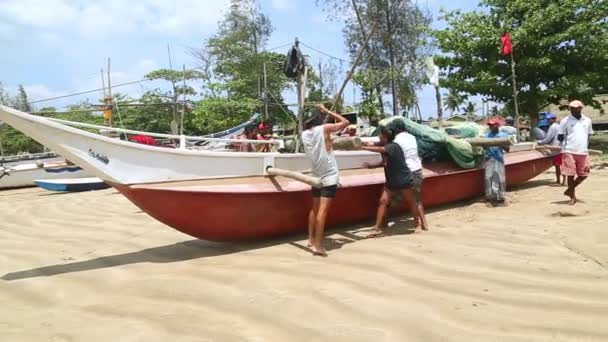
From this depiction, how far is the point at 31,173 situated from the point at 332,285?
15618mm

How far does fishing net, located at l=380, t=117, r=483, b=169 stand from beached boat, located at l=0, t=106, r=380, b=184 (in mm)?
1923

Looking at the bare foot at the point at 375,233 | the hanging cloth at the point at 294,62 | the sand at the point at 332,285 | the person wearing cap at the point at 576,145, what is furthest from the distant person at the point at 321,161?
the person wearing cap at the point at 576,145

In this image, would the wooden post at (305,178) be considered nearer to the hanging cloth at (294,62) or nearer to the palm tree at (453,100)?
the hanging cloth at (294,62)

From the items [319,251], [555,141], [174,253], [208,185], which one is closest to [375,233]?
[319,251]

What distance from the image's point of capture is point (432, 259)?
13.6 feet

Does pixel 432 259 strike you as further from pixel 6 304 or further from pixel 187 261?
pixel 6 304

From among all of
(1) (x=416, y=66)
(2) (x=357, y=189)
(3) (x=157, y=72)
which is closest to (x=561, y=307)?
(2) (x=357, y=189)

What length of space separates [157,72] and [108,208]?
22602 mm

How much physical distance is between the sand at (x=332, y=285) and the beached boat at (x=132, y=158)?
32.9 inches

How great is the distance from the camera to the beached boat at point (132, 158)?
4.04 metres

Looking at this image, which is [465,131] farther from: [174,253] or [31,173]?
[31,173]

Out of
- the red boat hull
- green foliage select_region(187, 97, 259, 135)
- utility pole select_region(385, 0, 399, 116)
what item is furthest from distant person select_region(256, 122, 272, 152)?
green foliage select_region(187, 97, 259, 135)

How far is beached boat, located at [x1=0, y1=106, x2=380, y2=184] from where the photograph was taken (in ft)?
13.2

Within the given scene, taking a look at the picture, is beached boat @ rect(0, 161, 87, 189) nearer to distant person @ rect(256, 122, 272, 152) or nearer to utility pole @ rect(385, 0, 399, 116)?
distant person @ rect(256, 122, 272, 152)
